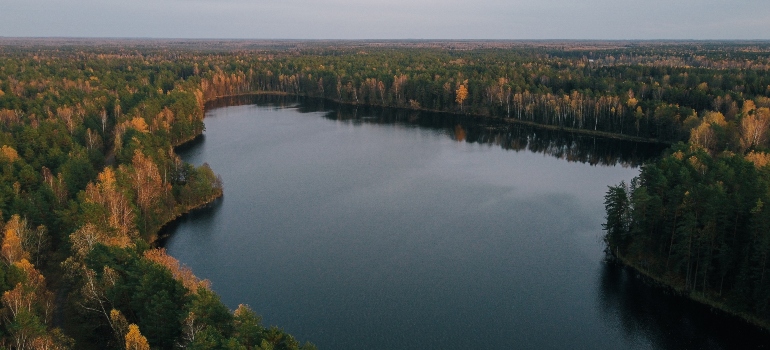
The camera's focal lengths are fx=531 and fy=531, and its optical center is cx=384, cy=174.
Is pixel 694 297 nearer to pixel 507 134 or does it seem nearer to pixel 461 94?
pixel 507 134

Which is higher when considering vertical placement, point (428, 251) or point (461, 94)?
point (461, 94)

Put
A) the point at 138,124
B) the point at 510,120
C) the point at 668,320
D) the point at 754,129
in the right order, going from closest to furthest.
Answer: the point at 668,320 → the point at 138,124 → the point at 754,129 → the point at 510,120

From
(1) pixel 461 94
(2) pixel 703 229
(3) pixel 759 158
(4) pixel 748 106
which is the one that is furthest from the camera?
(1) pixel 461 94

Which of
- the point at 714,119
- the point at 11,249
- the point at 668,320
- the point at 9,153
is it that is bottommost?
the point at 668,320

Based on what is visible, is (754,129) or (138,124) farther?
(754,129)

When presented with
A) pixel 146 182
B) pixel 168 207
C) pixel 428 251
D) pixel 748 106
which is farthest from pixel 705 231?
pixel 748 106

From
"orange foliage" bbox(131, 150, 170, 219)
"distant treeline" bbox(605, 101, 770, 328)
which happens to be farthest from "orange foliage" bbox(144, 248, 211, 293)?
"distant treeline" bbox(605, 101, 770, 328)

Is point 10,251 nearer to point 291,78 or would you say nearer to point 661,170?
point 661,170

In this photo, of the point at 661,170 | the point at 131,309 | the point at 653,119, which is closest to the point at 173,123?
the point at 131,309
